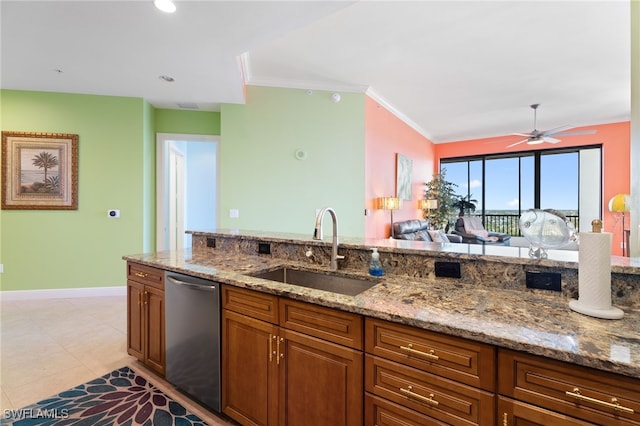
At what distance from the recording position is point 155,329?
2117mm

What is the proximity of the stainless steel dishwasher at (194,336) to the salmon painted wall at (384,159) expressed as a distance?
10.4ft

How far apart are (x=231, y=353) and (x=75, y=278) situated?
3.69m

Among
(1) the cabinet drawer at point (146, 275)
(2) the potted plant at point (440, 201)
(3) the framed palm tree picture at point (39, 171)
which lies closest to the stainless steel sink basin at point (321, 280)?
(1) the cabinet drawer at point (146, 275)

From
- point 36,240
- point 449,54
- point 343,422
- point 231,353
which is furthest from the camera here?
point 36,240

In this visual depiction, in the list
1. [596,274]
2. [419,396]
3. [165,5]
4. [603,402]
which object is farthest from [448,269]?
[165,5]

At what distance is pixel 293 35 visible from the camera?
3.15 meters

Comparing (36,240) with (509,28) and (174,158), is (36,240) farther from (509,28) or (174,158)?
(509,28)

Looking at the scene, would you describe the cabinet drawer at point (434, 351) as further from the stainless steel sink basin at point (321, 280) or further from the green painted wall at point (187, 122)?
the green painted wall at point (187, 122)

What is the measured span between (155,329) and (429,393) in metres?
1.90

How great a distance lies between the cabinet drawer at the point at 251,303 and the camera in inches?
59.1

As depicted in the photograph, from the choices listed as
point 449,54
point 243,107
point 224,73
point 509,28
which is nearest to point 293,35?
point 224,73

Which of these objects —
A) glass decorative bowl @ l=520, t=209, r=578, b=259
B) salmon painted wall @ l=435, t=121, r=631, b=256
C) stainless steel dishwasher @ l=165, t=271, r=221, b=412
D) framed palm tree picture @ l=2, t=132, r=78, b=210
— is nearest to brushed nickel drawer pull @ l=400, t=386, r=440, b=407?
glass decorative bowl @ l=520, t=209, r=578, b=259

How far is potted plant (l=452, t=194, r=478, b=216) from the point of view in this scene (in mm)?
7977

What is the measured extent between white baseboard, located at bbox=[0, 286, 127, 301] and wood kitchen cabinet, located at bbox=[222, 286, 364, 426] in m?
3.37
